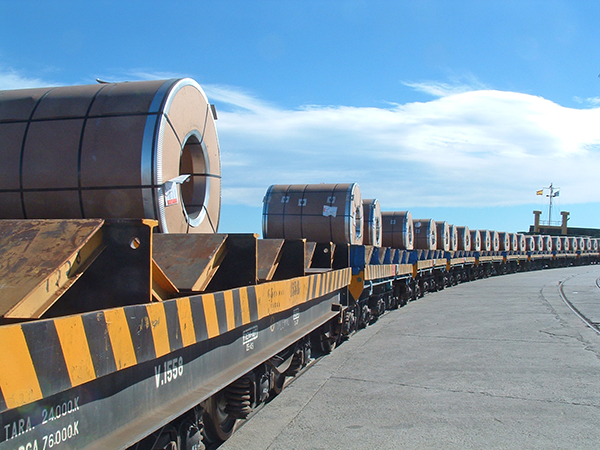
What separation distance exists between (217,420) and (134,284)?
6.11ft

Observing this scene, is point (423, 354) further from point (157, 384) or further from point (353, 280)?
point (157, 384)

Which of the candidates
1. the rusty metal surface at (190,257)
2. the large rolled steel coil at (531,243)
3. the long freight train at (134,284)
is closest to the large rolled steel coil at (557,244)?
the large rolled steel coil at (531,243)

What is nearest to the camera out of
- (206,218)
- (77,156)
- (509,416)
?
(77,156)

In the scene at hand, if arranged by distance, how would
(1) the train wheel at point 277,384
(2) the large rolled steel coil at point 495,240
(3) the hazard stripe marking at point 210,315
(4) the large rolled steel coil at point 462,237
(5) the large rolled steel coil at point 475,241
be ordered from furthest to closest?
(2) the large rolled steel coil at point 495,240 < (5) the large rolled steel coil at point 475,241 < (4) the large rolled steel coil at point 462,237 < (1) the train wheel at point 277,384 < (3) the hazard stripe marking at point 210,315

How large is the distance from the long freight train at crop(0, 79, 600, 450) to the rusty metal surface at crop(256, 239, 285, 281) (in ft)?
0.06

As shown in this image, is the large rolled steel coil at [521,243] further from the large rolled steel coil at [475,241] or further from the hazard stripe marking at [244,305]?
the hazard stripe marking at [244,305]

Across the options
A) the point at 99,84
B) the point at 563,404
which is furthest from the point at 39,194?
the point at 563,404

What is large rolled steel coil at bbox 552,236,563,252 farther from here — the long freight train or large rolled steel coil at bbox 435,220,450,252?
the long freight train

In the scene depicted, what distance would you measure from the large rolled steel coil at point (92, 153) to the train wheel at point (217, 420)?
1.43 meters

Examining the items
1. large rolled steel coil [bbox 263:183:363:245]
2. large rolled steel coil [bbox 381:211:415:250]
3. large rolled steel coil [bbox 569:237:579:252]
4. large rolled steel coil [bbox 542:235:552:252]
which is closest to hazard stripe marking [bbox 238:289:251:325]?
large rolled steel coil [bbox 263:183:363:245]

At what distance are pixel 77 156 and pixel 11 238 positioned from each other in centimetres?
173

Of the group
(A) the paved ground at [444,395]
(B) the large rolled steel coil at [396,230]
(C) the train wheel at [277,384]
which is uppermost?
(B) the large rolled steel coil at [396,230]

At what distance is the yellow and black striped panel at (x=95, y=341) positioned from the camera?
1.69 meters

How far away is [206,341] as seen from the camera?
132 inches
